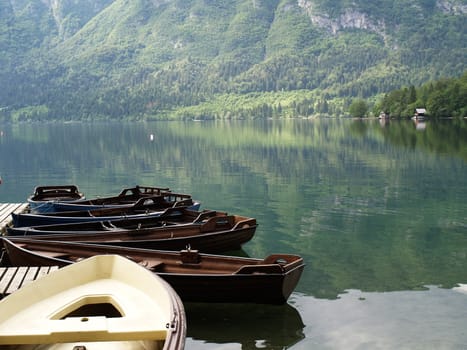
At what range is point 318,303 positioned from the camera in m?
17.0

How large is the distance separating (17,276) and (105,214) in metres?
9.25

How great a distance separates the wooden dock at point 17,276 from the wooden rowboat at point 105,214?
6783 millimetres

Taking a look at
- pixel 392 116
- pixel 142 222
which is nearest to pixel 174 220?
pixel 142 222

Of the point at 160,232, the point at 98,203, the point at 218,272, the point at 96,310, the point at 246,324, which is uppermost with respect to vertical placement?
the point at 96,310

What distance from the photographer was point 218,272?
627 inches

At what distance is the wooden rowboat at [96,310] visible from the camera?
9.40m

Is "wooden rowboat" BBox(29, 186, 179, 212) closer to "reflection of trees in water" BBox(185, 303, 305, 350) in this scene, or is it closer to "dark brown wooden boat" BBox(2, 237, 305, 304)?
"dark brown wooden boat" BBox(2, 237, 305, 304)

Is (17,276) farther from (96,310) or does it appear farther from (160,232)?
(160,232)

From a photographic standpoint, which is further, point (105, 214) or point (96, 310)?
point (105, 214)

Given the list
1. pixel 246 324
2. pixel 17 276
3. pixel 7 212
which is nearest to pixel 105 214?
pixel 7 212

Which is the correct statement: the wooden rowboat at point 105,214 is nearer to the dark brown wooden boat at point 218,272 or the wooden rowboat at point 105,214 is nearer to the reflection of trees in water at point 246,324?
the dark brown wooden boat at point 218,272

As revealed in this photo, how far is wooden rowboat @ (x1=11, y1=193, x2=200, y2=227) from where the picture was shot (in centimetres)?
2233

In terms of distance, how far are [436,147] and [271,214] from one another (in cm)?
4221

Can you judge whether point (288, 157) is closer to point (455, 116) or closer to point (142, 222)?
point (142, 222)
